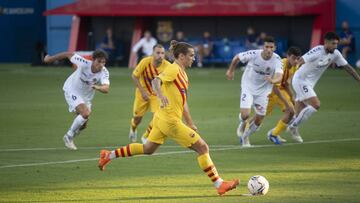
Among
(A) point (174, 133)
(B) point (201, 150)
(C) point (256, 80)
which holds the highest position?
(A) point (174, 133)

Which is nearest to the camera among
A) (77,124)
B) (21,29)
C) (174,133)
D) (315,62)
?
(174,133)

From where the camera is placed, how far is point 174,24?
49344 mm

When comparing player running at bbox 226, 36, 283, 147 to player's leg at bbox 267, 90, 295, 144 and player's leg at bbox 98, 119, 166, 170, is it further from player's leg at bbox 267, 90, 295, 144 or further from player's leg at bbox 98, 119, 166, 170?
player's leg at bbox 98, 119, 166, 170

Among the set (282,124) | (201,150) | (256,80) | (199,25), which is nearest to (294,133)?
(282,124)

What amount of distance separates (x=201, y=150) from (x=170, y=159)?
3.97 metres

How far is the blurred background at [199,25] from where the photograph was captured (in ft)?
148

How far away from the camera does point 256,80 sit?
1980 centimetres

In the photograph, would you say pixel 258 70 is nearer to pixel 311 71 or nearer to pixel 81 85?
pixel 311 71

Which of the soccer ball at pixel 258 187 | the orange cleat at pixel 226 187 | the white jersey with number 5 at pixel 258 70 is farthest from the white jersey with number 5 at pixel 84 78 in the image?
the soccer ball at pixel 258 187

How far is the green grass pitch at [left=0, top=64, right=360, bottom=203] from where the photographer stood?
45.1ft

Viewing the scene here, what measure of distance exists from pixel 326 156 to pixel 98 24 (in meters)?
34.1

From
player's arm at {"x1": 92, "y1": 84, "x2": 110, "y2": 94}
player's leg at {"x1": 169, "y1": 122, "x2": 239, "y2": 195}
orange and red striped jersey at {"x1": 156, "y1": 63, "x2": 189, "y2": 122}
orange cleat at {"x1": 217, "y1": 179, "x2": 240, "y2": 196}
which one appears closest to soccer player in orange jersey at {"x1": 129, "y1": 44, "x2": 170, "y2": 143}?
player's arm at {"x1": 92, "y1": 84, "x2": 110, "y2": 94}

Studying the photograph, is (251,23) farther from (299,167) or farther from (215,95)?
(299,167)

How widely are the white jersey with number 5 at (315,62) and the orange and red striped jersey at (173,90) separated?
6.88 meters
